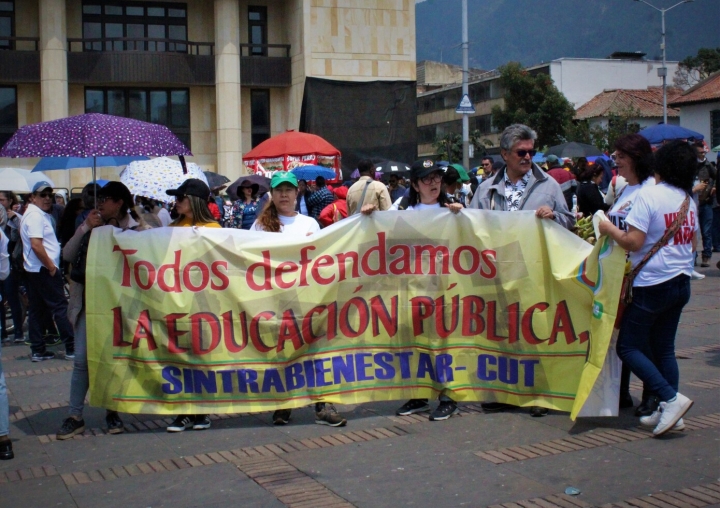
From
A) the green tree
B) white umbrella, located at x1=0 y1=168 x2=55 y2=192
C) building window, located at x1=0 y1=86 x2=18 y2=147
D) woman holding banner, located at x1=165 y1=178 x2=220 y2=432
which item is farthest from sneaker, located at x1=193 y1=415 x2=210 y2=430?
the green tree

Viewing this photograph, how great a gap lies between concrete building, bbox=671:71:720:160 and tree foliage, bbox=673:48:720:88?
19997 mm

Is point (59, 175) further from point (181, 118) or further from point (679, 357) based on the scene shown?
point (679, 357)

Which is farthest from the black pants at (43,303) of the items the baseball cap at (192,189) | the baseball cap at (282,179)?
the baseball cap at (282,179)

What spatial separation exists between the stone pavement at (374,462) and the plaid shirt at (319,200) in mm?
7326

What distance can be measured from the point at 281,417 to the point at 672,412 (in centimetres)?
271

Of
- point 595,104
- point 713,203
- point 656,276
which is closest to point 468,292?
point 656,276

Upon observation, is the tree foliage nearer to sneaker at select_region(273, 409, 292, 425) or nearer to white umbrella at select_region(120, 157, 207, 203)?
white umbrella at select_region(120, 157, 207, 203)

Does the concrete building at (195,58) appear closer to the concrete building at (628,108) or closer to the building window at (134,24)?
the building window at (134,24)

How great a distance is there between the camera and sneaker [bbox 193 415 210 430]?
6.45 metres

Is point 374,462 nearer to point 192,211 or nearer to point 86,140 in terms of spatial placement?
point 192,211

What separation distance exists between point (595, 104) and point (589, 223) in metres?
70.9

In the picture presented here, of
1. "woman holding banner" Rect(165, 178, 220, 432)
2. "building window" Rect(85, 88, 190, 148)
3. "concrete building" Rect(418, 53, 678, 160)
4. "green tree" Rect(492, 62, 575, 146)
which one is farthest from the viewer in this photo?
"concrete building" Rect(418, 53, 678, 160)

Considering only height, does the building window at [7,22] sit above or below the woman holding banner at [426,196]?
above

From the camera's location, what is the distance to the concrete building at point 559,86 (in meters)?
80.8
